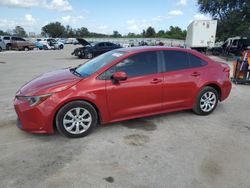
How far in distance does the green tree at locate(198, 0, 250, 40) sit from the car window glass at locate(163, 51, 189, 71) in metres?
21.1

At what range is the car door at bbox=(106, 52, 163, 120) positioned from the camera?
405 centimetres

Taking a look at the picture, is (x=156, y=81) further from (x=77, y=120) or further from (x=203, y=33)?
(x=203, y=33)

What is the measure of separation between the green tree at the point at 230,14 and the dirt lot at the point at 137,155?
2154 cm

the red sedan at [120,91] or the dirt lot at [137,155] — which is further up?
the red sedan at [120,91]

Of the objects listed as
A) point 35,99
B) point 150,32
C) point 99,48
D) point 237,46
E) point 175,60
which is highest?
point 150,32

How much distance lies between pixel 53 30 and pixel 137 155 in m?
111

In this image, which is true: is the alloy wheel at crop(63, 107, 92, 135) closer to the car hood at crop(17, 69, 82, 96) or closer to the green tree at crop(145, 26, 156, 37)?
the car hood at crop(17, 69, 82, 96)

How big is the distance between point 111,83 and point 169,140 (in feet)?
4.63

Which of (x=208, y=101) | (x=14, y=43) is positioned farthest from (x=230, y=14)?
(x=14, y=43)

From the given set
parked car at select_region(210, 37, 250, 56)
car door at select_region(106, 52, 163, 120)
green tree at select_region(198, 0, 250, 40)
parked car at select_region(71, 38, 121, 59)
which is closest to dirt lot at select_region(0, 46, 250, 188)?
car door at select_region(106, 52, 163, 120)

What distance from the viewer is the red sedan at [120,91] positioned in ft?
12.3

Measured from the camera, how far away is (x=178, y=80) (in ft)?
15.1

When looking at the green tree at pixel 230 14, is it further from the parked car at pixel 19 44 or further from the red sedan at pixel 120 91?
the parked car at pixel 19 44

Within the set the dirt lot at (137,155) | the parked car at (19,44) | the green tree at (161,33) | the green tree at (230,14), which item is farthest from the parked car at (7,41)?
the green tree at (161,33)
